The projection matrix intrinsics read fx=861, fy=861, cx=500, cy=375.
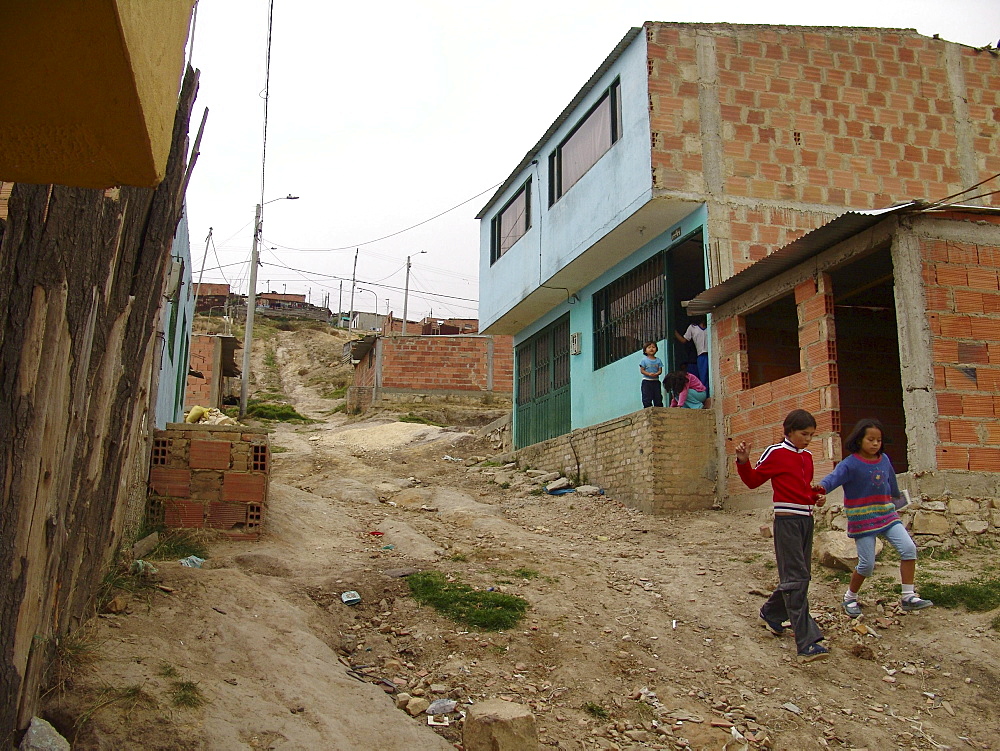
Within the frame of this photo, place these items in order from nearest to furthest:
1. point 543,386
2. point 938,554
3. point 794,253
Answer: point 938,554, point 794,253, point 543,386

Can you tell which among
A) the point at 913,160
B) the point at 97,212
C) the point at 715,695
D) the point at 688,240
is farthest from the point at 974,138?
the point at 97,212

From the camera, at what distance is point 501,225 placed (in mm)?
16828

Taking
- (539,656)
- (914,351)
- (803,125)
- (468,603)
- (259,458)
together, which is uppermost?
(803,125)

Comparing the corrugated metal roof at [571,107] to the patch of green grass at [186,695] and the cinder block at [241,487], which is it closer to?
the cinder block at [241,487]

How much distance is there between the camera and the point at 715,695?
5.07m

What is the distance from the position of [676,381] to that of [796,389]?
1.91 meters

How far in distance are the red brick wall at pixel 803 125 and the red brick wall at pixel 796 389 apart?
3.92 ft

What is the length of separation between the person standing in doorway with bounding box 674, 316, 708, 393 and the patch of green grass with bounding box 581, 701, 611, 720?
616 centimetres

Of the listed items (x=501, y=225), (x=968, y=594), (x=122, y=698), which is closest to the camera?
(x=122, y=698)

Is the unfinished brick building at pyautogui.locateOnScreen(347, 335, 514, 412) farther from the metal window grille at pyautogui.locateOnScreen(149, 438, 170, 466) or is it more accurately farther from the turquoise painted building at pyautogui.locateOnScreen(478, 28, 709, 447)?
the metal window grille at pyautogui.locateOnScreen(149, 438, 170, 466)

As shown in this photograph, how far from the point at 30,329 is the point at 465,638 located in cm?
352

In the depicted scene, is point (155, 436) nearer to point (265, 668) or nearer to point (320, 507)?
point (320, 507)

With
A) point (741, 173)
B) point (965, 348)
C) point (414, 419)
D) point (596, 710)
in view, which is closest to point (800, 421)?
point (596, 710)

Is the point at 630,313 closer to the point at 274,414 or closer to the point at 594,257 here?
the point at 594,257
